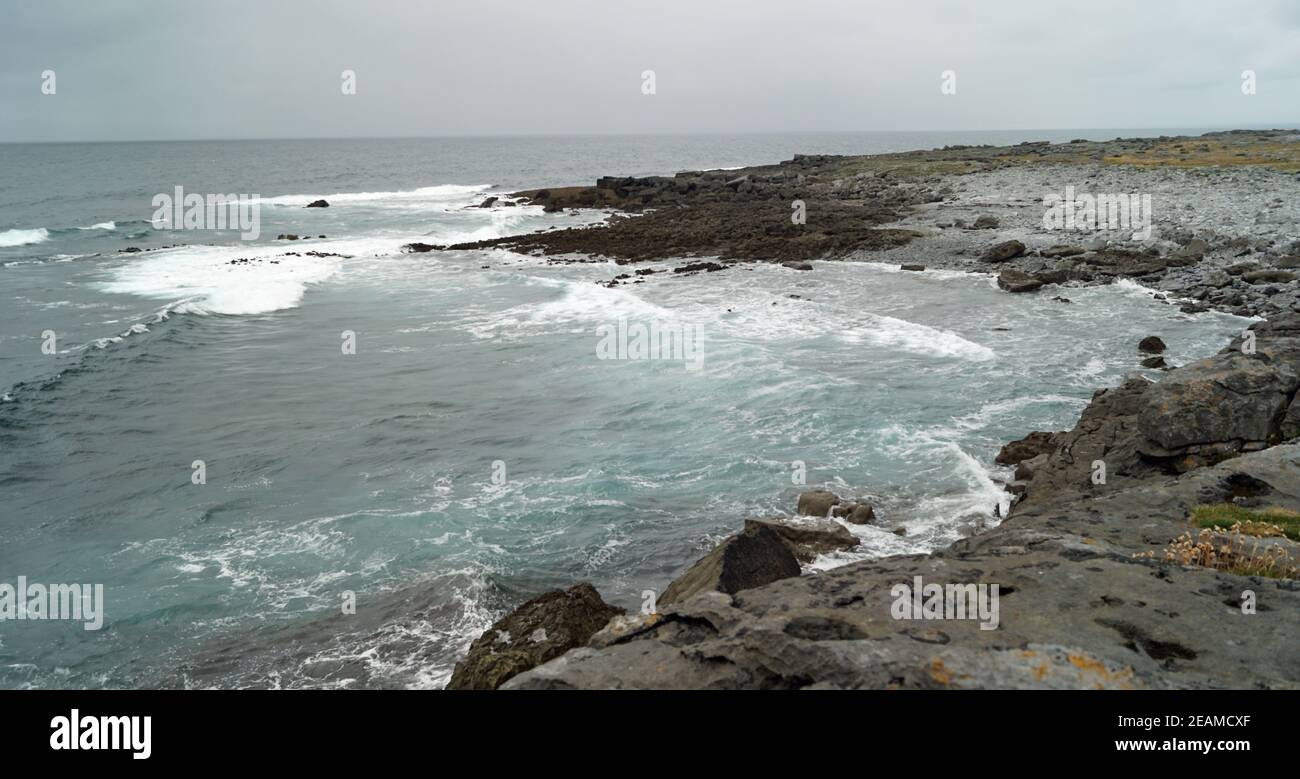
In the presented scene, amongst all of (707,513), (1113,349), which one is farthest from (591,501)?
(1113,349)

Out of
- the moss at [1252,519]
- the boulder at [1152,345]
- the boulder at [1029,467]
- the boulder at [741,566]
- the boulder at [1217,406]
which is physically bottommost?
the boulder at [741,566]

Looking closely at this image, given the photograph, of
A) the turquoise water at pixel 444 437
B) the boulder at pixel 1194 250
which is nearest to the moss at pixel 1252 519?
the turquoise water at pixel 444 437

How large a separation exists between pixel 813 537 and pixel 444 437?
34.6 feet

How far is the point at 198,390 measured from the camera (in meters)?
24.7

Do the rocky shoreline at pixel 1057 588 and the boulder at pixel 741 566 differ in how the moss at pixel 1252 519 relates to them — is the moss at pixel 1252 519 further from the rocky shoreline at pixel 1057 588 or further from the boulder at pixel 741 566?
the boulder at pixel 741 566

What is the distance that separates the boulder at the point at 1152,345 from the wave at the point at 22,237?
71.5m

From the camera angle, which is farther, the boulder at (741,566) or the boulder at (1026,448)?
the boulder at (1026,448)

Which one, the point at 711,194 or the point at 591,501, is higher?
the point at 711,194

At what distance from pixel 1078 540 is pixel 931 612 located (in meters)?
2.79

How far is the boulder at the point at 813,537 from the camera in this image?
13.5 meters

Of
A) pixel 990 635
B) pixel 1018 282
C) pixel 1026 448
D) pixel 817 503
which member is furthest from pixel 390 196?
pixel 990 635

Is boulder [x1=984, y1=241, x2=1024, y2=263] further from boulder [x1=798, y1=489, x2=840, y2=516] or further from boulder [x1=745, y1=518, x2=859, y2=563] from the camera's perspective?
boulder [x1=745, y1=518, x2=859, y2=563]

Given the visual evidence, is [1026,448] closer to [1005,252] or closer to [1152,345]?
[1152,345]
